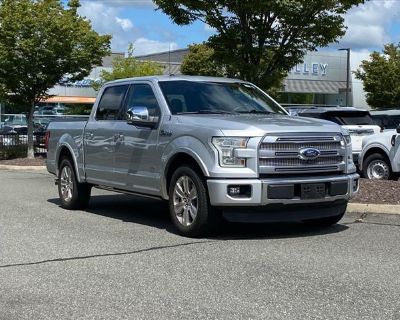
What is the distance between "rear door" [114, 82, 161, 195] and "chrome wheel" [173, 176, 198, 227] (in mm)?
455

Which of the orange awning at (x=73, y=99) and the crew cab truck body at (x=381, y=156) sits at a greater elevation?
the orange awning at (x=73, y=99)

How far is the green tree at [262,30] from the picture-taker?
41.6 ft

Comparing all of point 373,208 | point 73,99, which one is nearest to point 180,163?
point 373,208

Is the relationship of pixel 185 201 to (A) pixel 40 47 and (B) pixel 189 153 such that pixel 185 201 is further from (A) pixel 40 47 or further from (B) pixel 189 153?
(A) pixel 40 47

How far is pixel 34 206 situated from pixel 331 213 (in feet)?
17.8

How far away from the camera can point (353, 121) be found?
49.5 ft

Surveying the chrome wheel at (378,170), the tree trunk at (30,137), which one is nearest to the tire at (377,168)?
the chrome wheel at (378,170)

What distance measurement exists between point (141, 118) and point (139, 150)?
477mm

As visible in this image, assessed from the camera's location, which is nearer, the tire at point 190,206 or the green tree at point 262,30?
the tire at point 190,206

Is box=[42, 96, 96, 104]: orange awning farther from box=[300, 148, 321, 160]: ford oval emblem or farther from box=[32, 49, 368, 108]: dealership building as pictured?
box=[300, 148, 321, 160]: ford oval emblem

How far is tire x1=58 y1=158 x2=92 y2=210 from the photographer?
10.3 m

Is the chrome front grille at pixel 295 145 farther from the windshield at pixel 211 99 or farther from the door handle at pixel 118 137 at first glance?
the door handle at pixel 118 137

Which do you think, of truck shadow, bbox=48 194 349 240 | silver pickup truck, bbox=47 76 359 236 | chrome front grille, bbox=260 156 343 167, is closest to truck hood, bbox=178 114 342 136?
silver pickup truck, bbox=47 76 359 236

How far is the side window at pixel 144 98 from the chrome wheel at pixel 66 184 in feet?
6.52
